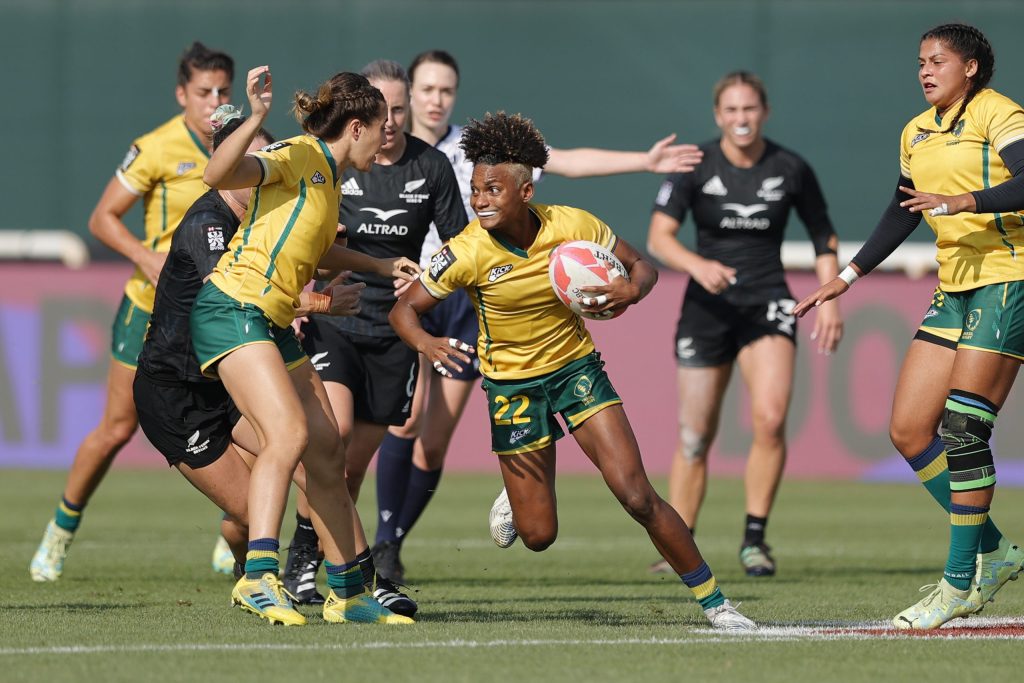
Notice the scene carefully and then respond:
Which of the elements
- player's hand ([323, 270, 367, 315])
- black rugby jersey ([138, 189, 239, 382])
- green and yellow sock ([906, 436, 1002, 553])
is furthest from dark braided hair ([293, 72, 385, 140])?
green and yellow sock ([906, 436, 1002, 553])

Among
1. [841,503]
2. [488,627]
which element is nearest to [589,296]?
[488,627]

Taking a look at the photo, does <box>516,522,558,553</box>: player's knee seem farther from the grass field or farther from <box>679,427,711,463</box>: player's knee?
<box>679,427,711,463</box>: player's knee

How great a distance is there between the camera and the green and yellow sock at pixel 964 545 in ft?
21.8

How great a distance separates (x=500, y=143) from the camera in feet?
22.2

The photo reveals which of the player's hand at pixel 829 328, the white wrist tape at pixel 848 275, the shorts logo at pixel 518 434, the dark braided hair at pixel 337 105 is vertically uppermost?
the dark braided hair at pixel 337 105

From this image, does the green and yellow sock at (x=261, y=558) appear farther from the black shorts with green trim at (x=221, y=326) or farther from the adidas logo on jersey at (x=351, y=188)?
the adidas logo on jersey at (x=351, y=188)

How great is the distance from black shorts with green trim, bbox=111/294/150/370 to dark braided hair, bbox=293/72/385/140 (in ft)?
8.37

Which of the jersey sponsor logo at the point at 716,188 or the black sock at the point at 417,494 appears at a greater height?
the jersey sponsor logo at the point at 716,188

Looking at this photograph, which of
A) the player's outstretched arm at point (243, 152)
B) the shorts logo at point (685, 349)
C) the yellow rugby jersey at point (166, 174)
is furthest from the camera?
the shorts logo at point (685, 349)

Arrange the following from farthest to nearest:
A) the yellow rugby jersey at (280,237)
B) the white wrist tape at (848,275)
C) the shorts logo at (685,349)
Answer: the shorts logo at (685,349)
the white wrist tape at (848,275)
the yellow rugby jersey at (280,237)

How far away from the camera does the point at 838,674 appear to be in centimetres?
542

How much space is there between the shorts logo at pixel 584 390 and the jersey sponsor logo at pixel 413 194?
180 cm

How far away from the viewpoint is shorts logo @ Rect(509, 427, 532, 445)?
6.89m

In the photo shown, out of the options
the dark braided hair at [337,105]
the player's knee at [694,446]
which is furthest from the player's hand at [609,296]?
the player's knee at [694,446]
